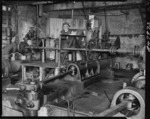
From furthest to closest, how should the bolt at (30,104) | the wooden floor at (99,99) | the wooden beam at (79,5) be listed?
the wooden beam at (79,5)
the wooden floor at (99,99)
the bolt at (30,104)

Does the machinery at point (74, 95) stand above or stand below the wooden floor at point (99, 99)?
above

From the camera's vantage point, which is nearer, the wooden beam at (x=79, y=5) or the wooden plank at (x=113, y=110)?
the wooden plank at (x=113, y=110)

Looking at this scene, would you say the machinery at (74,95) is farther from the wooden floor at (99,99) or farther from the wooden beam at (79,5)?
the wooden beam at (79,5)

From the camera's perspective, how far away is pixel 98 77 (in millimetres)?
4363

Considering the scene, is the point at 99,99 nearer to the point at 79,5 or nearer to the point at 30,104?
the point at 30,104

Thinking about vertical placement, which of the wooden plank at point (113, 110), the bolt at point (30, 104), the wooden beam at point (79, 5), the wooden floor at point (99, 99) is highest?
the wooden beam at point (79, 5)

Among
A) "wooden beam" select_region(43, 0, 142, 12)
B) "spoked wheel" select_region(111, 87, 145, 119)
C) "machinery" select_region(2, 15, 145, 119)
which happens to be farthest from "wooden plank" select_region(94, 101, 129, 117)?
"wooden beam" select_region(43, 0, 142, 12)

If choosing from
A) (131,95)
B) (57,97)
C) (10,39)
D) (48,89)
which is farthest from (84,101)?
(10,39)

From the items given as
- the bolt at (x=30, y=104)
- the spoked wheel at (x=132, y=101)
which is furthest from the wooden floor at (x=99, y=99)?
the bolt at (x=30, y=104)

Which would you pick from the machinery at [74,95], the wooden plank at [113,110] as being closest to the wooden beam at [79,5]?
the machinery at [74,95]

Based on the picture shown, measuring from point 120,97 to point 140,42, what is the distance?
4.71 meters

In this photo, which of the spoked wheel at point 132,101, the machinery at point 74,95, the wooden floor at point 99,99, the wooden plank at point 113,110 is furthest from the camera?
the wooden floor at point 99,99

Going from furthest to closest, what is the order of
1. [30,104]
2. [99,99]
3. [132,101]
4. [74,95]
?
[74,95], [99,99], [30,104], [132,101]

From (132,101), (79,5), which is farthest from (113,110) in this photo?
(79,5)
